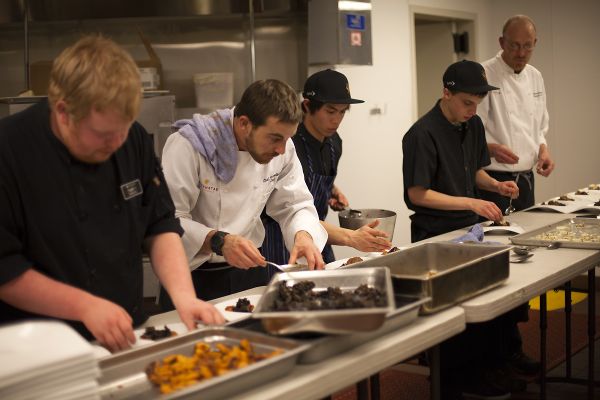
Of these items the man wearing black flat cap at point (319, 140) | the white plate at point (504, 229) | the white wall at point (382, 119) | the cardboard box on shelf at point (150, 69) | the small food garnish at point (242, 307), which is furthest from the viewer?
the white wall at point (382, 119)

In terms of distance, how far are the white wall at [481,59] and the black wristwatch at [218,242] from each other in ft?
9.94

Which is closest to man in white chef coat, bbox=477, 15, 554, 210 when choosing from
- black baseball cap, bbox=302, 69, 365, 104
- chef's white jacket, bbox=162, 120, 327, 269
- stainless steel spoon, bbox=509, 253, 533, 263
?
black baseball cap, bbox=302, 69, 365, 104

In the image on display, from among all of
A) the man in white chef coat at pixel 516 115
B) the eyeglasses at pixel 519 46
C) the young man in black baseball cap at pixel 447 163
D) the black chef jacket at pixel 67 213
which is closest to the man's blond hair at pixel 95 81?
the black chef jacket at pixel 67 213

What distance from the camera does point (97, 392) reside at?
1.39m

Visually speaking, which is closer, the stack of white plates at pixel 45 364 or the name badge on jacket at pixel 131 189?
the stack of white plates at pixel 45 364

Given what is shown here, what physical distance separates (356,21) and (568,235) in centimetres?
247

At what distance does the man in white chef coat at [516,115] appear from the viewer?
14.8ft

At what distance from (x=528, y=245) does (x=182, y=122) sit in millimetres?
1492

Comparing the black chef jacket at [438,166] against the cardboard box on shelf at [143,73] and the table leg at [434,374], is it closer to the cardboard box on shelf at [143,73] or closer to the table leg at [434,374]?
the table leg at [434,374]

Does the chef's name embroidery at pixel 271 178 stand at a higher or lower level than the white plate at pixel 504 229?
higher

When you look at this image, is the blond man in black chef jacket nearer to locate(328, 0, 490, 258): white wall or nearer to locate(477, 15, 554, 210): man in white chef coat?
locate(477, 15, 554, 210): man in white chef coat

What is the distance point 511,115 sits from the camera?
4629 mm

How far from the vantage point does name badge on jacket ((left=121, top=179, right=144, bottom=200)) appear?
6.38 ft

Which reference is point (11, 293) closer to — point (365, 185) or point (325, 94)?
point (325, 94)
